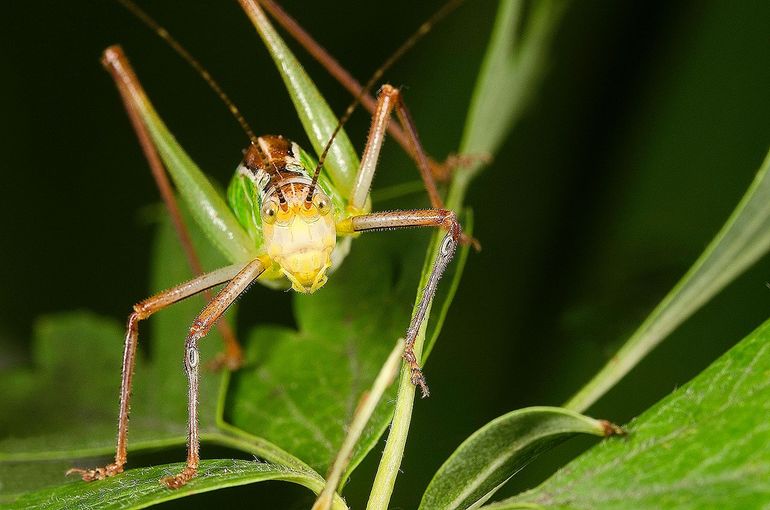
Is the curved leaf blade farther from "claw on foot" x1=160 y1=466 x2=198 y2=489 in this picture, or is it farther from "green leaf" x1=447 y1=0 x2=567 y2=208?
"claw on foot" x1=160 y1=466 x2=198 y2=489

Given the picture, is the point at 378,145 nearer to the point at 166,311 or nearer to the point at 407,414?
the point at 166,311

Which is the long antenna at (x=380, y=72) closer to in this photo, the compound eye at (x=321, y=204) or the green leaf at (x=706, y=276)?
the compound eye at (x=321, y=204)

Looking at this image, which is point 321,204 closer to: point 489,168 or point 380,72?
point 380,72

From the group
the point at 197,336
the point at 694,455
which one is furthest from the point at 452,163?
the point at 694,455

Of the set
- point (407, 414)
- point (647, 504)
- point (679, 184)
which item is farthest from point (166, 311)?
point (647, 504)

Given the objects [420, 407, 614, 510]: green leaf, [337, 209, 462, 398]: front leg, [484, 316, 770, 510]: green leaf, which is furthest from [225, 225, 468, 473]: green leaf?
[484, 316, 770, 510]: green leaf

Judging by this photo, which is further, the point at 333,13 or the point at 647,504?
the point at 333,13

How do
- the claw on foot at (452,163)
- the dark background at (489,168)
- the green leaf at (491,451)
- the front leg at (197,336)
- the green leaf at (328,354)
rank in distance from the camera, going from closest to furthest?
the green leaf at (491,451) < the front leg at (197,336) < the green leaf at (328,354) < the dark background at (489,168) < the claw on foot at (452,163)

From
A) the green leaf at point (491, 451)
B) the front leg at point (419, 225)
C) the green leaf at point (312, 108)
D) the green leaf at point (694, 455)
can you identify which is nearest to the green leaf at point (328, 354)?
the front leg at point (419, 225)
